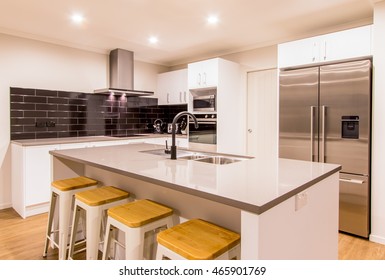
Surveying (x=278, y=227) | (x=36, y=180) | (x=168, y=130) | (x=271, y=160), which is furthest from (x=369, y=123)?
(x=36, y=180)

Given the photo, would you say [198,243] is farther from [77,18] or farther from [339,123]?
[77,18]

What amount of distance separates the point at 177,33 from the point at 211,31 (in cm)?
47

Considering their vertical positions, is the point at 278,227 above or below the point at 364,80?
below

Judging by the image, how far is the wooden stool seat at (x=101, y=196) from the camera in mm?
1856

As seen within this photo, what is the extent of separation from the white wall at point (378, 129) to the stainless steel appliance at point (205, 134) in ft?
6.97

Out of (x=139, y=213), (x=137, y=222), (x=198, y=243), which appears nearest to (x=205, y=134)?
(x=139, y=213)

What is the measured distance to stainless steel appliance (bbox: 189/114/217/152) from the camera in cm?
425

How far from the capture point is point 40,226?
307 centimetres

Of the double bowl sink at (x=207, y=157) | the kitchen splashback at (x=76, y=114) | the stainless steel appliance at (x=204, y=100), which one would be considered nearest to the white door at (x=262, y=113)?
the stainless steel appliance at (x=204, y=100)

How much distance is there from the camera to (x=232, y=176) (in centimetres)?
148

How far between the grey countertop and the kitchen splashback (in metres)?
2.31

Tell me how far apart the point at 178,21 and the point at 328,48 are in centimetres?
173
